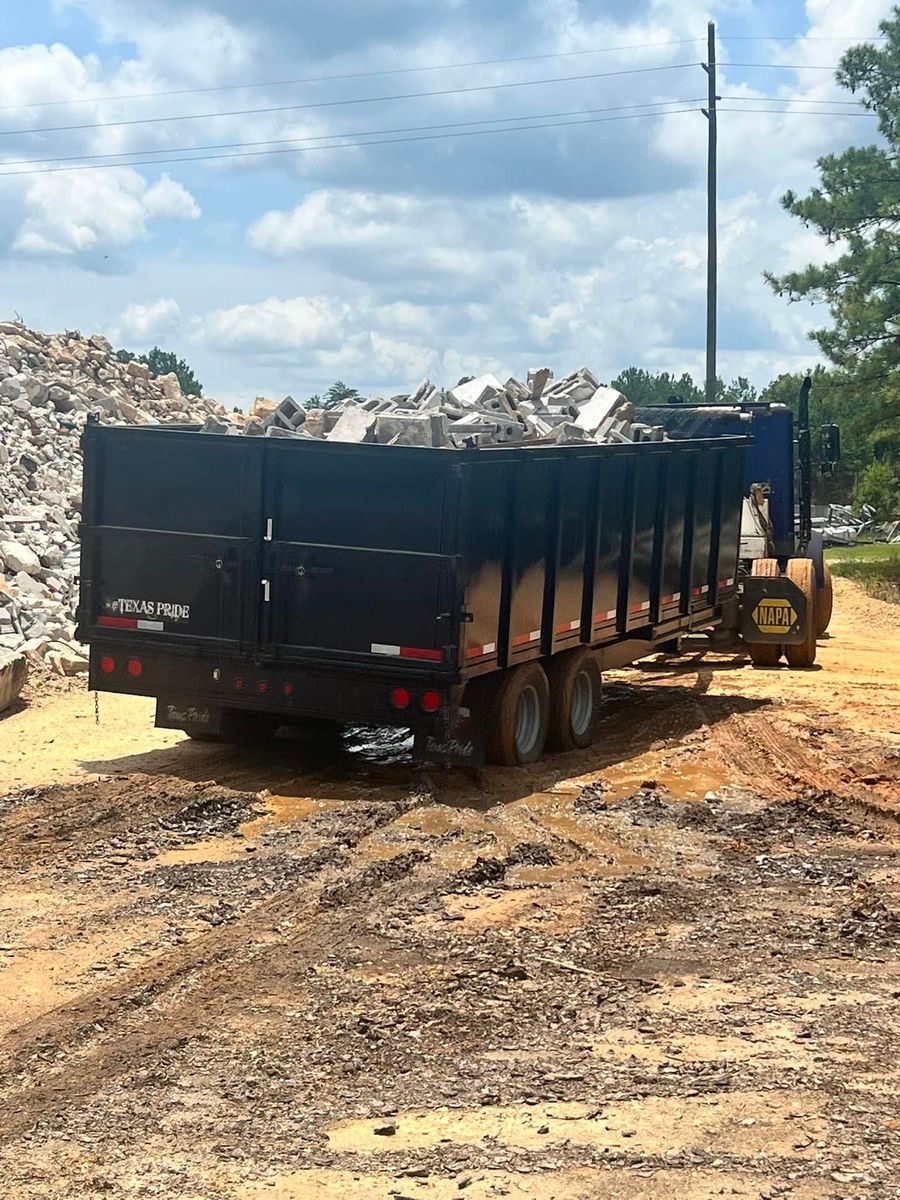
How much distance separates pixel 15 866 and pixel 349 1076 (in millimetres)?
3796

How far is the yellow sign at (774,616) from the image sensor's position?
57.5 feet

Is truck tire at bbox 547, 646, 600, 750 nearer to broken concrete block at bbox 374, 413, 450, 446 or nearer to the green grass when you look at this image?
broken concrete block at bbox 374, 413, 450, 446

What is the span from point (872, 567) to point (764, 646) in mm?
14731

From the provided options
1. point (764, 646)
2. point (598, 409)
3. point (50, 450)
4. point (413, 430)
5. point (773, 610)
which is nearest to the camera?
point (413, 430)

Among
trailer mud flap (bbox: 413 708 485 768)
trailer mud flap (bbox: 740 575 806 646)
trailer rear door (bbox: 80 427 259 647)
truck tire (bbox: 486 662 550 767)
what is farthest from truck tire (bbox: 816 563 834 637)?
trailer rear door (bbox: 80 427 259 647)

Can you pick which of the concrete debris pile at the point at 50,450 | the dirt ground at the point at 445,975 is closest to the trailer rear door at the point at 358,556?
the dirt ground at the point at 445,975

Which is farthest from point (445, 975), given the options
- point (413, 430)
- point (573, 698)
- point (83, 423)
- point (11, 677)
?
point (83, 423)

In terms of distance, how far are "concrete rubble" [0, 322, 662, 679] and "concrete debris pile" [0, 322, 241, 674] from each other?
1.0 inches

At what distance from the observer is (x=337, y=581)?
11.1m

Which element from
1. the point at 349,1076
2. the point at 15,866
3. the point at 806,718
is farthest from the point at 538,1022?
the point at 806,718

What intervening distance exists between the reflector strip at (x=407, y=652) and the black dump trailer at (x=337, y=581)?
0.01 metres

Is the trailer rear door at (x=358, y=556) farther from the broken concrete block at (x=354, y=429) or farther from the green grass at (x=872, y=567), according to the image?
the green grass at (x=872, y=567)

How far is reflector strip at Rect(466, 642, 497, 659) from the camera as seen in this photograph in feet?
35.8

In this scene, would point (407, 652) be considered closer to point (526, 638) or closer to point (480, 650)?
point (480, 650)
